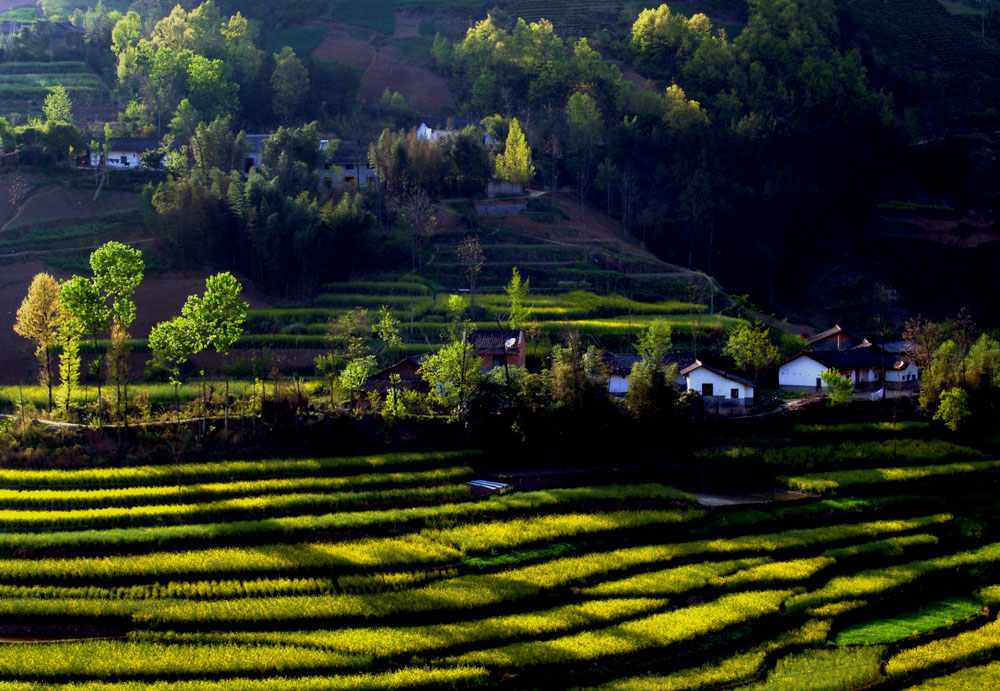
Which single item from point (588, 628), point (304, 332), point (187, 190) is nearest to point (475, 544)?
point (588, 628)

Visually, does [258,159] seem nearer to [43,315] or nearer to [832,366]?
[43,315]

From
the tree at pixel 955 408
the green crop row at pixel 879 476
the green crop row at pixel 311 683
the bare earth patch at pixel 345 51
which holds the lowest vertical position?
the green crop row at pixel 311 683

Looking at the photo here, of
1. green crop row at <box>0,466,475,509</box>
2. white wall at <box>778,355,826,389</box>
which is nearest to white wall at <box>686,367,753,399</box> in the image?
white wall at <box>778,355,826,389</box>

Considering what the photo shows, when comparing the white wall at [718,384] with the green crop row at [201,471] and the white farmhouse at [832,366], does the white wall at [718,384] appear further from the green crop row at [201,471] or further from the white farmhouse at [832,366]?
the green crop row at [201,471]

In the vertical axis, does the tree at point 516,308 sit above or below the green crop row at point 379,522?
above

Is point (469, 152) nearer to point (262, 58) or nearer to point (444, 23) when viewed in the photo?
point (262, 58)

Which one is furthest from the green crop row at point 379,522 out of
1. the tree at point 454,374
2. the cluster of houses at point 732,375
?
the cluster of houses at point 732,375

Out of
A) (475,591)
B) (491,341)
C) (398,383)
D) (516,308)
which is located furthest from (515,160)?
(475,591)
